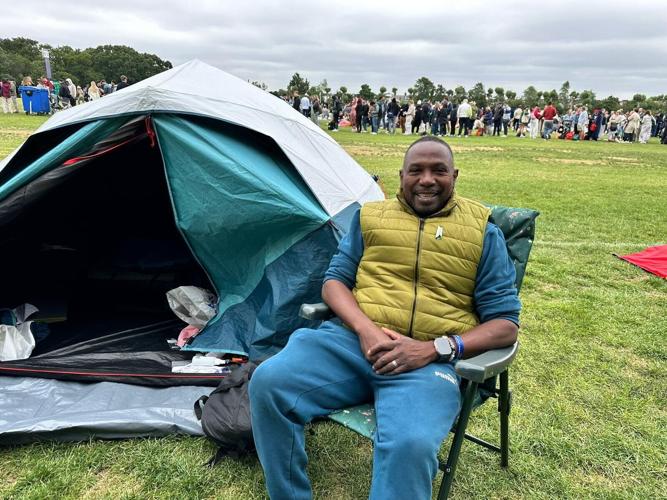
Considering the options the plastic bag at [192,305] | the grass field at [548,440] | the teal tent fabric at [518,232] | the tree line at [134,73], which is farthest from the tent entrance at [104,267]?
the tree line at [134,73]

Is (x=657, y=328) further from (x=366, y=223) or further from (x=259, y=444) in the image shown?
(x=259, y=444)

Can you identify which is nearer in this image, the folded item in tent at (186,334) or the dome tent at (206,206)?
the dome tent at (206,206)

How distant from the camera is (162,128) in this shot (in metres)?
2.96

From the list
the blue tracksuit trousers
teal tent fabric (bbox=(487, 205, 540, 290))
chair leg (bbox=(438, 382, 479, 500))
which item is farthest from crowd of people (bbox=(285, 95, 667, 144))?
chair leg (bbox=(438, 382, 479, 500))

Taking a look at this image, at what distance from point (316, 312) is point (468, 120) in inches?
887

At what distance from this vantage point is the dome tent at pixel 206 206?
292cm

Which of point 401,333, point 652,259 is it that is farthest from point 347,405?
point 652,259

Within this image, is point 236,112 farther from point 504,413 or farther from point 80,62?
point 80,62

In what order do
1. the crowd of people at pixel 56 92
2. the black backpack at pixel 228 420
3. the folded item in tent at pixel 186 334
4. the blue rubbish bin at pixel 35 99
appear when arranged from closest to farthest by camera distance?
1. the black backpack at pixel 228 420
2. the folded item in tent at pixel 186 334
3. the crowd of people at pixel 56 92
4. the blue rubbish bin at pixel 35 99

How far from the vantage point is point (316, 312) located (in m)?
2.33

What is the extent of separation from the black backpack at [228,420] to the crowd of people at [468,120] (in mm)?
19656

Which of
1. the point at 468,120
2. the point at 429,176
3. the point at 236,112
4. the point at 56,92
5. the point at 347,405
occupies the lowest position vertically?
the point at 347,405

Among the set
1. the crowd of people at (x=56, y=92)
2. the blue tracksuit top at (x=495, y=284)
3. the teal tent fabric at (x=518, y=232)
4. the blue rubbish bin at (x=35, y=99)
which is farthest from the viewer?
the blue rubbish bin at (x=35, y=99)

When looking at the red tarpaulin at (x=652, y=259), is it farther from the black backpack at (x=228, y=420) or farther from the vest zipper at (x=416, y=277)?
the black backpack at (x=228, y=420)
